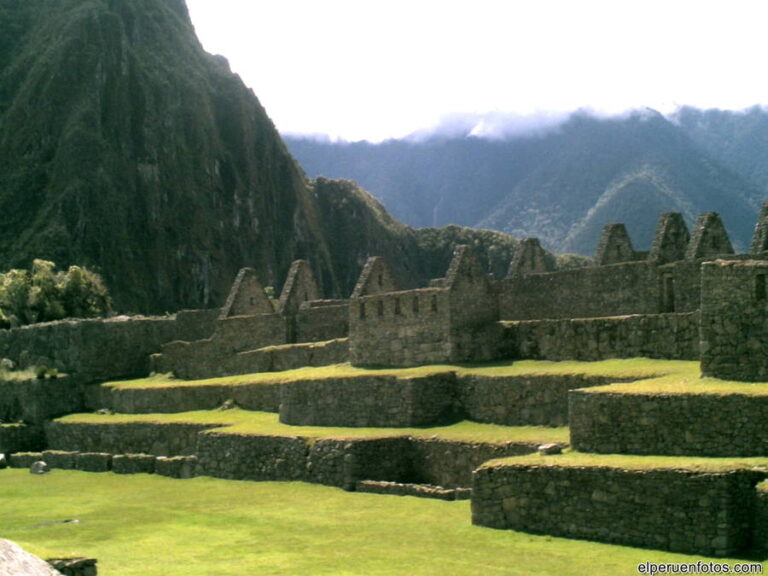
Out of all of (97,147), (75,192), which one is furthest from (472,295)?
(97,147)

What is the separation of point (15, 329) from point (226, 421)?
55.1ft

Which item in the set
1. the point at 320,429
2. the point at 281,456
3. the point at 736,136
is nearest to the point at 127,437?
the point at 320,429

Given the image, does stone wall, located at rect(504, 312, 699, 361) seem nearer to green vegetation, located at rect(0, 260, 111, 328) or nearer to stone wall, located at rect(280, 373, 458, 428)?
stone wall, located at rect(280, 373, 458, 428)

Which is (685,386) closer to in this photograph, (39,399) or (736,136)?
(39,399)

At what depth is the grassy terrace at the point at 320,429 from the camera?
2428cm

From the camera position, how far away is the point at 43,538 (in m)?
21.5

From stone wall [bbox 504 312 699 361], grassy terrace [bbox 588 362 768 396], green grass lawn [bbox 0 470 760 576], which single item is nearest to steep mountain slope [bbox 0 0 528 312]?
stone wall [bbox 504 312 699 361]

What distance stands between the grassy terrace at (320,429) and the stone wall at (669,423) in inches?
66.2

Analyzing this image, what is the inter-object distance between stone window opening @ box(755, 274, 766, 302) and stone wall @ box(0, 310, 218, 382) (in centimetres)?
2818

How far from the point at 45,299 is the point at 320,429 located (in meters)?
29.2

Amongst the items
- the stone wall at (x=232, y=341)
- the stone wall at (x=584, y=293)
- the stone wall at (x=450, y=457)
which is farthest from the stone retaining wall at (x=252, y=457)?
the stone wall at (x=232, y=341)

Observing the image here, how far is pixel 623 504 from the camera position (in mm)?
18656

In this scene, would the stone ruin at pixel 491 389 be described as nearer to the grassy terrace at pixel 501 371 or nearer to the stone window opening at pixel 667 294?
the stone window opening at pixel 667 294

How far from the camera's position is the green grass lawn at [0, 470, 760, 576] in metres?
17.5
